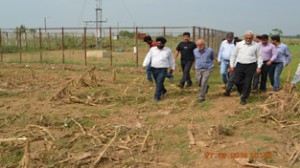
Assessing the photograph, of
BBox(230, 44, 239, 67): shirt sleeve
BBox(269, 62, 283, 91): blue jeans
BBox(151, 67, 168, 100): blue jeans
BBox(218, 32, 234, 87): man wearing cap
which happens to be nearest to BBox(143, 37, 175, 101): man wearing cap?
BBox(151, 67, 168, 100): blue jeans

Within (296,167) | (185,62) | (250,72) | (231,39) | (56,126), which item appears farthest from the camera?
(185,62)

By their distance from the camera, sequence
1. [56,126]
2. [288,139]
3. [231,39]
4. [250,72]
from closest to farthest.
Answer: [288,139], [56,126], [250,72], [231,39]

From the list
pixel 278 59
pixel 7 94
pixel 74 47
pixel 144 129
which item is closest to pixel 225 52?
pixel 278 59

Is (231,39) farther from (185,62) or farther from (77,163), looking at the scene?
(77,163)

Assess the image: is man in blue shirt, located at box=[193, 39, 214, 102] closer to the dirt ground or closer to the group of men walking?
the group of men walking

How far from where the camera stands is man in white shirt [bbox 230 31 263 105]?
7867 mm

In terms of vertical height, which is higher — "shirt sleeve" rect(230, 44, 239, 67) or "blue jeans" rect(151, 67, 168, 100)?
"shirt sleeve" rect(230, 44, 239, 67)

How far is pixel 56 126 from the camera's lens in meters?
6.61

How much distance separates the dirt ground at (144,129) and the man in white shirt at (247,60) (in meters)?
0.54

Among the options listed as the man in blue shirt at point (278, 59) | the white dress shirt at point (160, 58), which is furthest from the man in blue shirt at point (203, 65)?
the man in blue shirt at point (278, 59)

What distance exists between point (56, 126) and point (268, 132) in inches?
154

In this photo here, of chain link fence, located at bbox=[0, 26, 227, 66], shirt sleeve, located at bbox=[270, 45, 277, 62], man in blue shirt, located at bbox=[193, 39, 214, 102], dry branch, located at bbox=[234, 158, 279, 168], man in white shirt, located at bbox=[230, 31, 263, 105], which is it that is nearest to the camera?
dry branch, located at bbox=[234, 158, 279, 168]

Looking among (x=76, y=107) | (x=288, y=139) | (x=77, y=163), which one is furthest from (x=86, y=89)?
(x=288, y=139)

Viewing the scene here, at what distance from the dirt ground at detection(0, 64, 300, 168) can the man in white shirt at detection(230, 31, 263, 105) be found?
537mm
